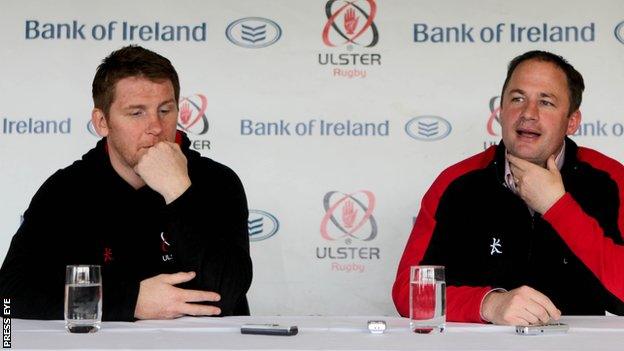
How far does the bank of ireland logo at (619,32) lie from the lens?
12.8 ft

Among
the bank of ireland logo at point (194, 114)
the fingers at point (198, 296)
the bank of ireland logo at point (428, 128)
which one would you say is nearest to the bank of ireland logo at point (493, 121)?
the bank of ireland logo at point (428, 128)

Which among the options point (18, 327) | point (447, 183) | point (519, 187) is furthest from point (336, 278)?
point (18, 327)

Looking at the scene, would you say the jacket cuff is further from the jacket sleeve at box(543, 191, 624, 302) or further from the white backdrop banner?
the white backdrop banner

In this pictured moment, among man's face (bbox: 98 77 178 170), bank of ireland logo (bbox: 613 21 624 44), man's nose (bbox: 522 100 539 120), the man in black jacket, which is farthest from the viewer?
bank of ireland logo (bbox: 613 21 624 44)

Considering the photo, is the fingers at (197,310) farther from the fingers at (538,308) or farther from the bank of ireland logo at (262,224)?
the bank of ireland logo at (262,224)

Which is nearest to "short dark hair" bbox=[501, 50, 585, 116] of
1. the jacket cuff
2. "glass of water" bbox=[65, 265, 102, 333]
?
the jacket cuff

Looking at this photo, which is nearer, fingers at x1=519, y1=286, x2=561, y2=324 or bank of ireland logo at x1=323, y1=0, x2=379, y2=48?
fingers at x1=519, y1=286, x2=561, y2=324

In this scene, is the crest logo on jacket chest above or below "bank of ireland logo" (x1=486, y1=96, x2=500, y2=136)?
below

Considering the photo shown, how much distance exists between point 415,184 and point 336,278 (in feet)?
1.64

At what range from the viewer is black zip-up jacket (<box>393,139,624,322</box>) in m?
2.86

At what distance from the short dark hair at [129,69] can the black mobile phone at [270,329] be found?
0.96 metres

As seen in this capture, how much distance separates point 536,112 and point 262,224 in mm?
1358

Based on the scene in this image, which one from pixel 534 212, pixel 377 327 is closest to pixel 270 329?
pixel 377 327

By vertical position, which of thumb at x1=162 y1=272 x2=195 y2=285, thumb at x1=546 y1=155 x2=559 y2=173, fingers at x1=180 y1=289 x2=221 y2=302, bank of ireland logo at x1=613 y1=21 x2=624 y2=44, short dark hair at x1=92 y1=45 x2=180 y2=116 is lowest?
fingers at x1=180 y1=289 x2=221 y2=302
